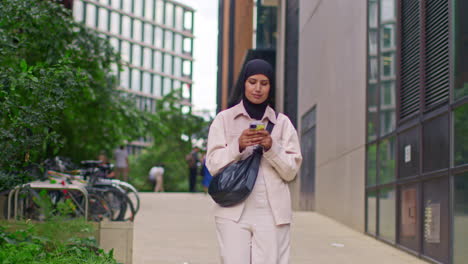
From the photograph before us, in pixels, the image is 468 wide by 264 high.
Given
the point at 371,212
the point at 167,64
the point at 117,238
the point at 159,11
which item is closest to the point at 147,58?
the point at 167,64

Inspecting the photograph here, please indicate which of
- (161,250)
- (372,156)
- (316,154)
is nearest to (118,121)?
(316,154)

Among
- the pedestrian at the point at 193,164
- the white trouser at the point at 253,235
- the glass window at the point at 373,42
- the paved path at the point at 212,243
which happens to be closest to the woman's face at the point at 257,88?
the white trouser at the point at 253,235

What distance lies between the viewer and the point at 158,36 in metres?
108

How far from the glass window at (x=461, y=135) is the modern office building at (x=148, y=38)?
8943 centimetres

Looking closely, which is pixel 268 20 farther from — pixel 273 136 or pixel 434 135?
pixel 273 136

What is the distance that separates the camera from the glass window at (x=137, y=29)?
102931mm

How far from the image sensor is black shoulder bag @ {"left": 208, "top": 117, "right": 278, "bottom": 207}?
3.50m

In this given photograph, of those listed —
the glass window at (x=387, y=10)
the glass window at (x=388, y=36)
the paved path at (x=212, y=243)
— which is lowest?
the paved path at (x=212, y=243)

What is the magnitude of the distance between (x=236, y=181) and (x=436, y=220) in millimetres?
5231

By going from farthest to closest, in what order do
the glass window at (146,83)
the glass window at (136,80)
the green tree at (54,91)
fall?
the glass window at (146,83)
the glass window at (136,80)
the green tree at (54,91)

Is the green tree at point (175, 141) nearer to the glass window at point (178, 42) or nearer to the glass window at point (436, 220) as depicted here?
the glass window at point (436, 220)

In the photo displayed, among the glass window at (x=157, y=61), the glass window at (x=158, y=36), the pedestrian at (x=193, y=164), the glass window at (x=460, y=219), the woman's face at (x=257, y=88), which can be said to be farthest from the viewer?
the glass window at (x=158, y=36)

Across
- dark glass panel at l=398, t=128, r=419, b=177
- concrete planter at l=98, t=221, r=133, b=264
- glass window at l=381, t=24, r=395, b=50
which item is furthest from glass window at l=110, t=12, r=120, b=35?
concrete planter at l=98, t=221, r=133, b=264

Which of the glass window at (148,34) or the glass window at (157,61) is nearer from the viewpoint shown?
the glass window at (148,34)
